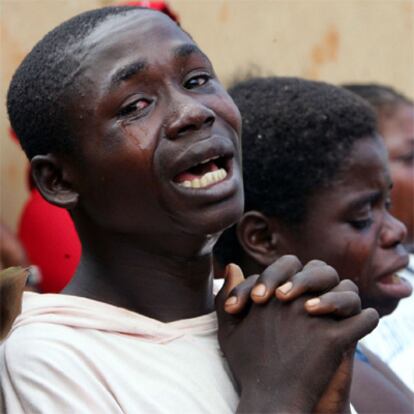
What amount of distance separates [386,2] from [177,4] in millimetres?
1541

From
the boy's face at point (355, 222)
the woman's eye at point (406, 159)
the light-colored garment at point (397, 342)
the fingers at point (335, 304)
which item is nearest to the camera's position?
the fingers at point (335, 304)

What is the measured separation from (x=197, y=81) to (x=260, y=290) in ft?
1.58

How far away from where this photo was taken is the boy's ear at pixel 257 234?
10.1 feet

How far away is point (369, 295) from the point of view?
315 cm

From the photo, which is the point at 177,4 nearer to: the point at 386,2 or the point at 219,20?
the point at 219,20

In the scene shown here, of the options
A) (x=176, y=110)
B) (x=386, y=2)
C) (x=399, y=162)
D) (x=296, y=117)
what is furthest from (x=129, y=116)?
(x=386, y=2)

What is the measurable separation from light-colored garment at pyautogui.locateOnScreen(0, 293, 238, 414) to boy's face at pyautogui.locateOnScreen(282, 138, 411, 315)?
31.9 inches

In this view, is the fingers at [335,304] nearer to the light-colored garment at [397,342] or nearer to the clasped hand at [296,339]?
the clasped hand at [296,339]

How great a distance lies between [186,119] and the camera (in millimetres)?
2191

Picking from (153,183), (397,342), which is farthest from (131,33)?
(397,342)

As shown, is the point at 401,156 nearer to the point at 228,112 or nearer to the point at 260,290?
the point at 228,112

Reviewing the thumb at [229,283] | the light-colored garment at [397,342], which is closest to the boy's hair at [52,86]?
the thumb at [229,283]

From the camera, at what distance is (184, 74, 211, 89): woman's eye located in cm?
232

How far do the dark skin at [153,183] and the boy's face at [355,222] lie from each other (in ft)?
2.38
